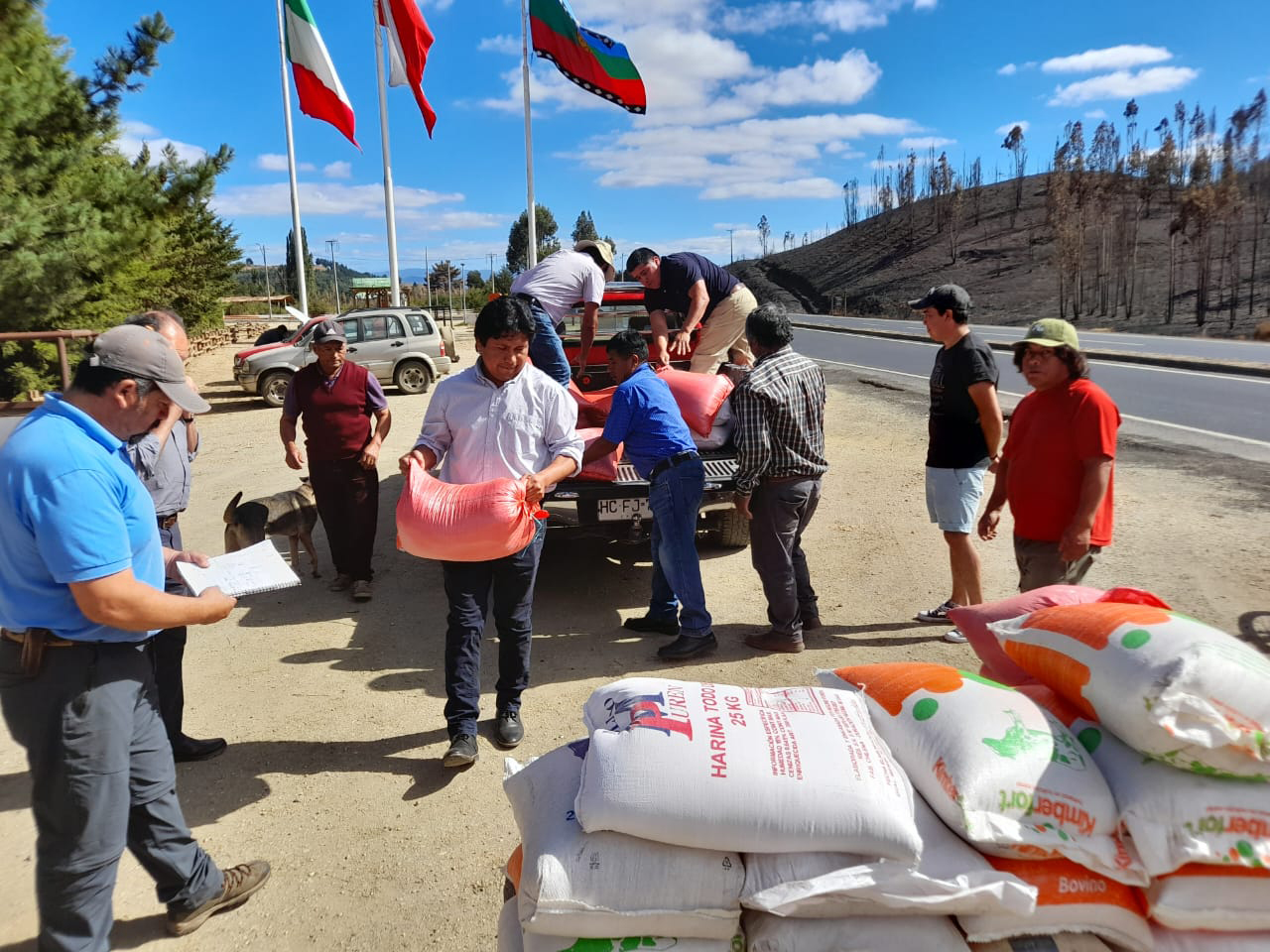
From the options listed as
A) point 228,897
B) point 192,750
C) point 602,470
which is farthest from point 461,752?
point 602,470

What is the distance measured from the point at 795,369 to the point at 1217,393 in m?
12.9

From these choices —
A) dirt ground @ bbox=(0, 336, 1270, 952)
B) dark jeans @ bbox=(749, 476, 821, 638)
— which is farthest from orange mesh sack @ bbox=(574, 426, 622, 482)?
dark jeans @ bbox=(749, 476, 821, 638)

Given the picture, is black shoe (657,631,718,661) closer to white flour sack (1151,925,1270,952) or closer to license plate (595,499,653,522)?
license plate (595,499,653,522)

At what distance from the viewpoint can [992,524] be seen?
419 centimetres

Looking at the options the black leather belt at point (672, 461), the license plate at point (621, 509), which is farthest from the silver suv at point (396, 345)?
the black leather belt at point (672, 461)

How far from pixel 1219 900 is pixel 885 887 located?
2.08ft

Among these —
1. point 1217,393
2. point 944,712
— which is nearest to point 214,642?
point 944,712

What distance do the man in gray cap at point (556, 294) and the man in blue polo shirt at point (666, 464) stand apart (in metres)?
1.23

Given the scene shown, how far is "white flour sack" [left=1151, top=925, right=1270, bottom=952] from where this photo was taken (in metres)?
1.53

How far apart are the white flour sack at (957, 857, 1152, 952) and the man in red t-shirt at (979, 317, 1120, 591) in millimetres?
1981

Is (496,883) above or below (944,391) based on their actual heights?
below

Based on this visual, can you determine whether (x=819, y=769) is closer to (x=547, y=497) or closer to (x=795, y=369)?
(x=795, y=369)

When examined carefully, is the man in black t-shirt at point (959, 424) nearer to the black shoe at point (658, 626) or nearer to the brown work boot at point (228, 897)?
the black shoe at point (658, 626)

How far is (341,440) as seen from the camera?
5363mm
